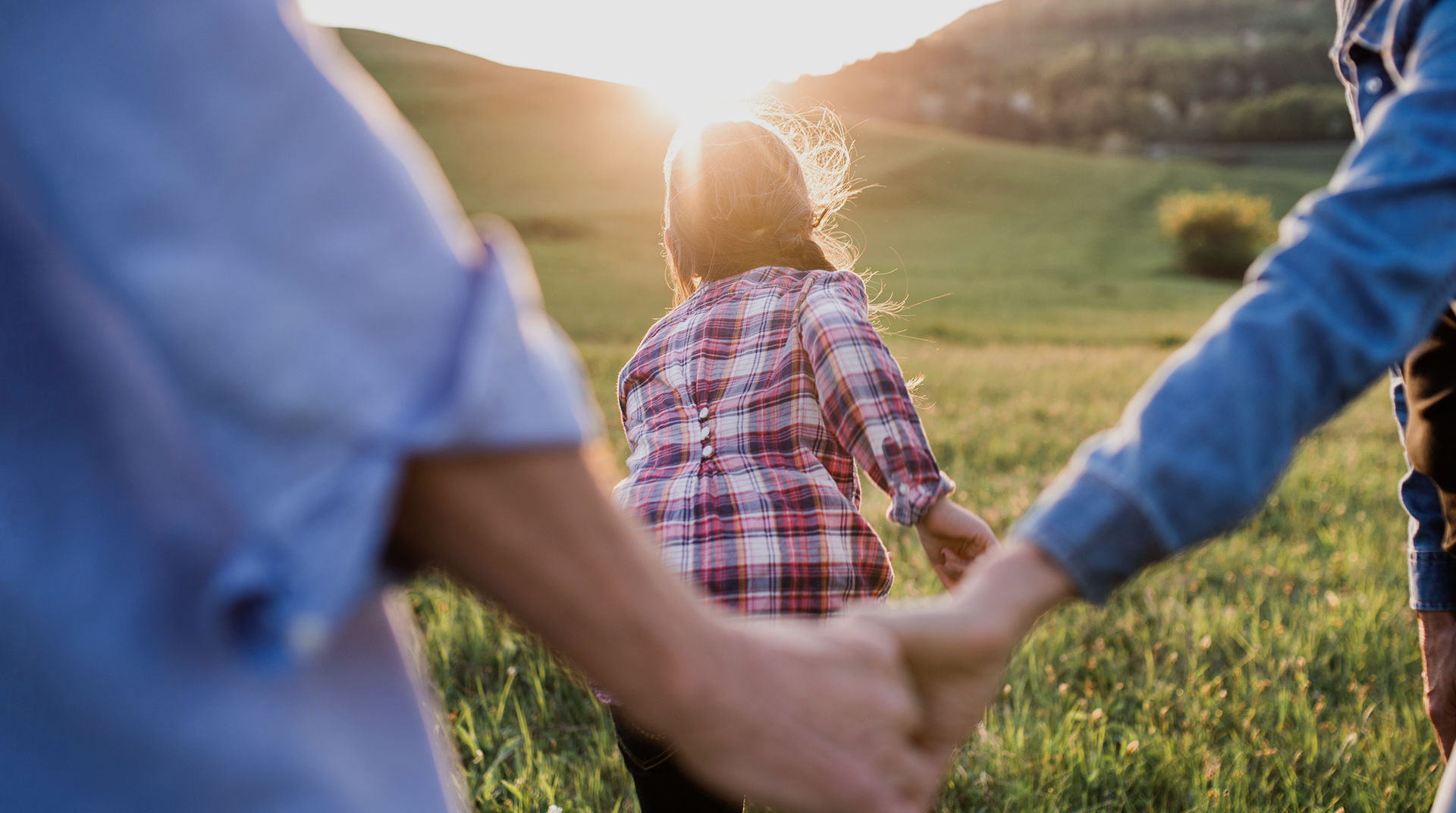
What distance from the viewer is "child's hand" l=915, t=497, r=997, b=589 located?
68.1 inches

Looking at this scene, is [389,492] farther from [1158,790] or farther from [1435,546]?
[1158,790]

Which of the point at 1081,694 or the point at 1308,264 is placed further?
the point at 1081,694

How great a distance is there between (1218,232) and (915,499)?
134 ft

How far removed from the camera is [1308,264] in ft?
3.48

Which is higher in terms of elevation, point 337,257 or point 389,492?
point 337,257

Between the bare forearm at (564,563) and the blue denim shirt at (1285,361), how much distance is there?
0.56 m

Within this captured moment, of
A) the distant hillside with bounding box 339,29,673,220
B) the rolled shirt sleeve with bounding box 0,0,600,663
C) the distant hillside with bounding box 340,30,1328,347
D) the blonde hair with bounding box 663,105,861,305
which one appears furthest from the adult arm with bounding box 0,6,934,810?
the distant hillside with bounding box 339,29,673,220

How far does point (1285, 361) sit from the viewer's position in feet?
3.40

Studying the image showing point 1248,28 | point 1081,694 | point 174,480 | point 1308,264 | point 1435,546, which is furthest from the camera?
point 1248,28

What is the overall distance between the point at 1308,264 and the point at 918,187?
4576 centimetres

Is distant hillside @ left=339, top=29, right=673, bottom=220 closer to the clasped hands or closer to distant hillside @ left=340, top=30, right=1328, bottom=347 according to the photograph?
distant hillside @ left=340, top=30, right=1328, bottom=347

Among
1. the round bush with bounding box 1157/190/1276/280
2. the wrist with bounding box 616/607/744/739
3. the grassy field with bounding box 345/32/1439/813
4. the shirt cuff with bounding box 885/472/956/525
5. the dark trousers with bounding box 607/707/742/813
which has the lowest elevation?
the round bush with bounding box 1157/190/1276/280

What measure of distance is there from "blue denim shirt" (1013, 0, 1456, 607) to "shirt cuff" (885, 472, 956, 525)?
0.58 metres

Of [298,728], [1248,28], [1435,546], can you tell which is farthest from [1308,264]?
[1248,28]
